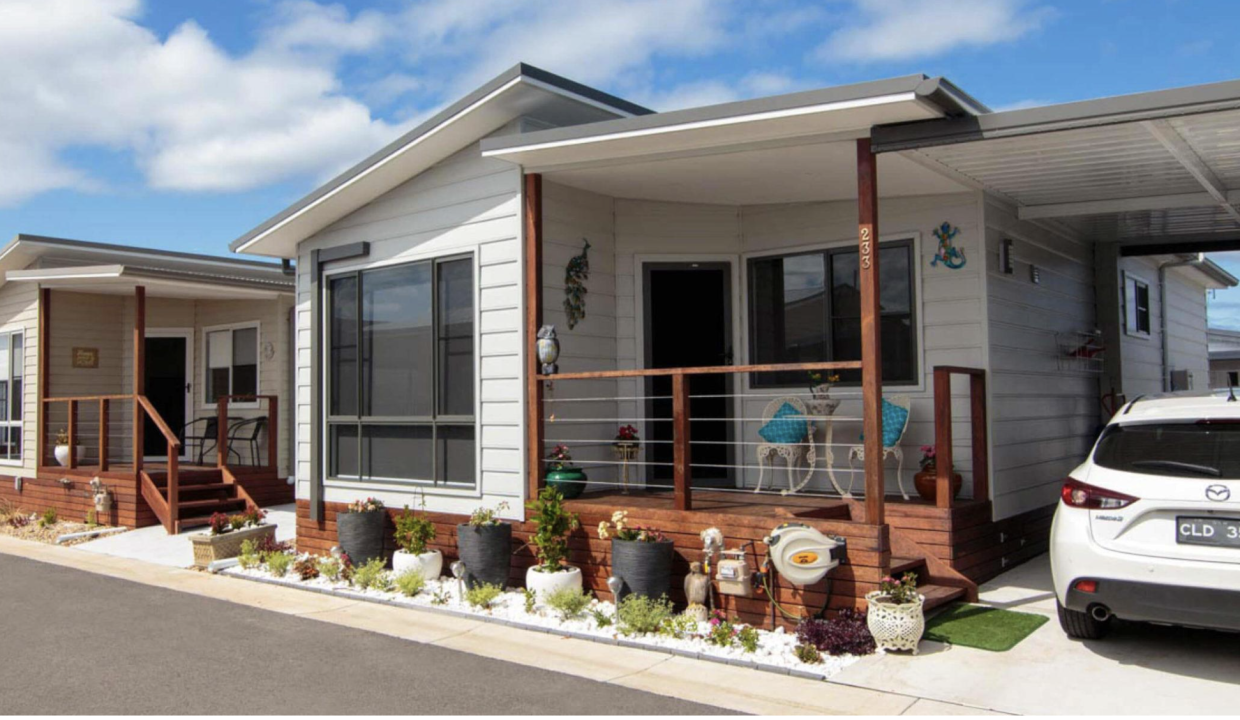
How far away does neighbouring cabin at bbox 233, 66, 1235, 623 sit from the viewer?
6.65 metres

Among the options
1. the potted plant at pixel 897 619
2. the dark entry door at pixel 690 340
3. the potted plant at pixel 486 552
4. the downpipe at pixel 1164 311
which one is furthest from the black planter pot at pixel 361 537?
the downpipe at pixel 1164 311

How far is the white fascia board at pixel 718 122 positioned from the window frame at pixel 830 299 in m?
2.39

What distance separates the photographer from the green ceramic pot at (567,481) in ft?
24.0

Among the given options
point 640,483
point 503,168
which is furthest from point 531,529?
point 503,168

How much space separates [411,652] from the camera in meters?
5.80

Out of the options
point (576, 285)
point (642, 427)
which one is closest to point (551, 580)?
point (642, 427)

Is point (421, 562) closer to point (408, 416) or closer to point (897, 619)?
point (408, 416)

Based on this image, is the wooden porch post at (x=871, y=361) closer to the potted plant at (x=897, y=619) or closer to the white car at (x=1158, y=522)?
the potted plant at (x=897, y=619)

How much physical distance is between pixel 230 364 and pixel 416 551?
796 centimetres

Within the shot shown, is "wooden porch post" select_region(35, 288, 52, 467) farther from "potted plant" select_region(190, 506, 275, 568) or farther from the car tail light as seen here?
the car tail light

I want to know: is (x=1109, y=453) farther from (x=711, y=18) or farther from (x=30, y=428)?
(x=30, y=428)

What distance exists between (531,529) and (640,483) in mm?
1374

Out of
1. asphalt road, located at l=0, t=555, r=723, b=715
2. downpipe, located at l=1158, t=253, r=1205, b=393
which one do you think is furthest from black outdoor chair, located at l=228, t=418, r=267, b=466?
downpipe, located at l=1158, t=253, r=1205, b=393

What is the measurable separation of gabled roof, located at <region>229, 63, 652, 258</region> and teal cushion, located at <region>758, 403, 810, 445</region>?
9.37 feet
